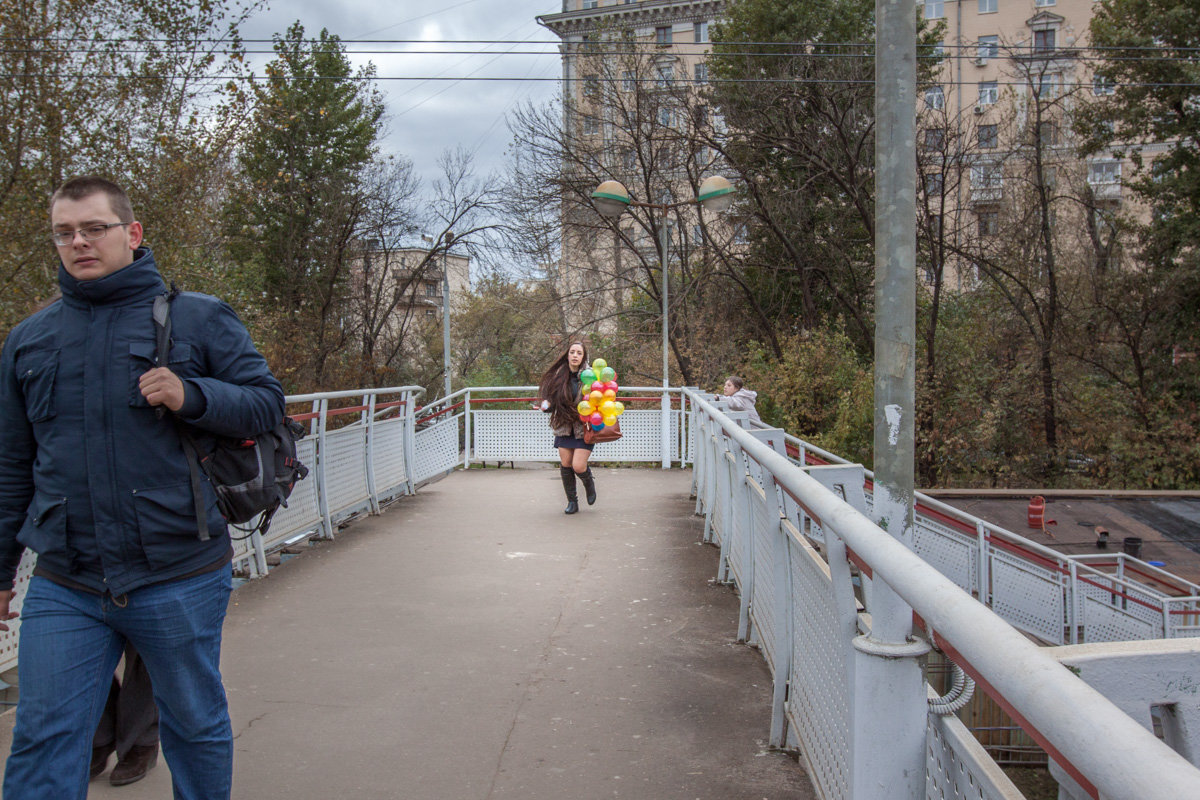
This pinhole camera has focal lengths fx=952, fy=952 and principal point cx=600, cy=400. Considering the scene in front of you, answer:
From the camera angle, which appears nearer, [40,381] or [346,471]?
[40,381]

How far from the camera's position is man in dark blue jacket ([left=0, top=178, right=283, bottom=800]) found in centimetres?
254

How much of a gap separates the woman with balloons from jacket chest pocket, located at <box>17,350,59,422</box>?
748 cm

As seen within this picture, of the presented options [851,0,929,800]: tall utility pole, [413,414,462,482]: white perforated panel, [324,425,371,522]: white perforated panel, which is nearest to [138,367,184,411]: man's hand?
[851,0,929,800]: tall utility pole

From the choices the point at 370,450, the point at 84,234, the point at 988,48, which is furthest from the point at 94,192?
the point at 988,48

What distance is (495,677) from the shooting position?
4.87 meters

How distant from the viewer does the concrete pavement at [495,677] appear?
3.67 metres

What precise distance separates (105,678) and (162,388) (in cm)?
83

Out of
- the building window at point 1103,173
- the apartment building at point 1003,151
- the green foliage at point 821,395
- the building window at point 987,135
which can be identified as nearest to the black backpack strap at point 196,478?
the green foliage at point 821,395

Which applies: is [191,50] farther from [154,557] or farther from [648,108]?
[154,557]

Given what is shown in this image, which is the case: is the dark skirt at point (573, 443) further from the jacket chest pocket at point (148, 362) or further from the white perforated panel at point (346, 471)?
the jacket chest pocket at point (148, 362)

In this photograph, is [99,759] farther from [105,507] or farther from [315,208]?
[315,208]

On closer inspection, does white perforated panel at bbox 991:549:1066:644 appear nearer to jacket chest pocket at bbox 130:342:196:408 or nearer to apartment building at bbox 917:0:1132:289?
apartment building at bbox 917:0:1132:289

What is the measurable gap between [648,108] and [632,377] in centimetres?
759

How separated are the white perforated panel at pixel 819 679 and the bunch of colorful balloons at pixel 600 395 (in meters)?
6.82
